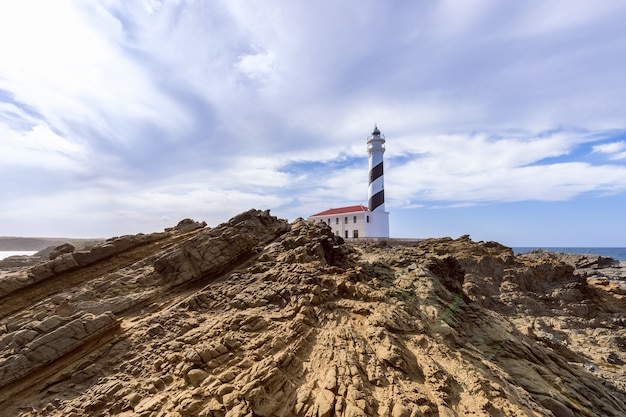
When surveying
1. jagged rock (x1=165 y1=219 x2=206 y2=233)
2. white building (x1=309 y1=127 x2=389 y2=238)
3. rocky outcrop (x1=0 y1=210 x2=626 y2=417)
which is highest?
white building (x1=309 y1=127 x2=389 y2=238)

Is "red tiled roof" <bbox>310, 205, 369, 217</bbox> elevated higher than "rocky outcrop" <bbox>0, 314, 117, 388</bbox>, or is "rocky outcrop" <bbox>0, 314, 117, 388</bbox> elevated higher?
"red tiled roof" <bbox>310, 205, 369, 217</bbox>

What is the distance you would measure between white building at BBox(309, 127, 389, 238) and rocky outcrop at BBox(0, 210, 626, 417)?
32.5 meters

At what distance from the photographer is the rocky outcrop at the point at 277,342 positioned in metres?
7.30

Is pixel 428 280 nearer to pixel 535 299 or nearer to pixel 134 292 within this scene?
pixel 134 292

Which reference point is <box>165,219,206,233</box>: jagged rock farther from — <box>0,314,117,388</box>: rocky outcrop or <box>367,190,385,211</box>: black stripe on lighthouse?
<box>367,190,385,211</box>: black stripe on lighthouse

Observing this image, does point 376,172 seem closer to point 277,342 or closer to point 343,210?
point 343,210

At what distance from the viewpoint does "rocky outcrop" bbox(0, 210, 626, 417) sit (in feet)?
24.0

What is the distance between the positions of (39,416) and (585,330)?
88.5ft

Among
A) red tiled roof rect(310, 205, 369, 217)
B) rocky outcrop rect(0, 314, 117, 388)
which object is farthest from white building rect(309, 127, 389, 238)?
rocky outcrop rect(0, 314, 117, 388)

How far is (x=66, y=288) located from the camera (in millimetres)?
10695

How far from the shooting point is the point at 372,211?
157ft

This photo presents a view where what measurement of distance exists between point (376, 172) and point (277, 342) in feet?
139

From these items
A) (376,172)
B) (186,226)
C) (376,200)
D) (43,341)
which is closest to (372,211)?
(376,200)

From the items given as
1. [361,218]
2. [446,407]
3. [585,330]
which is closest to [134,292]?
[446,407]
